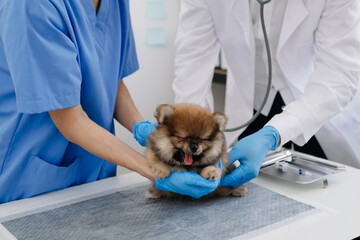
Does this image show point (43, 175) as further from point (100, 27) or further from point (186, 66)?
point (186, 66)

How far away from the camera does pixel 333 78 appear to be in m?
1.62

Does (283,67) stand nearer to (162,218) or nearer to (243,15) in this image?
(243,15)

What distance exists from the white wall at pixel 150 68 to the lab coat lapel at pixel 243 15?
58.9 inches

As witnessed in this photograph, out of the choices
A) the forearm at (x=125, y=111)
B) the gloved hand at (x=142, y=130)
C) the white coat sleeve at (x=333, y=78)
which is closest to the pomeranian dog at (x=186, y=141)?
the gloved hand at (x=142, y=130)

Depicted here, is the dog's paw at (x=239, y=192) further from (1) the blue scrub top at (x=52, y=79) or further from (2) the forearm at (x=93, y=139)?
(1) the blue scrub top at (x=52, y=79)

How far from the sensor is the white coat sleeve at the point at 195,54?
195cm

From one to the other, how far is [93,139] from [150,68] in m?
2.14

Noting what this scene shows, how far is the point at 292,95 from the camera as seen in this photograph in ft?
6.19

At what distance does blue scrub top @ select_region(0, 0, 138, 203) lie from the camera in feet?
3.58

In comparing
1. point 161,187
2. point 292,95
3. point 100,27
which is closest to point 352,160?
point 292,95

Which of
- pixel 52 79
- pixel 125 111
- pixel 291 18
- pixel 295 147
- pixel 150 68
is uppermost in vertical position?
pixel 291 18

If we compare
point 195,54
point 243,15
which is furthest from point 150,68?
point 243,15

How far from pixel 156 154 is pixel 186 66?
900mm

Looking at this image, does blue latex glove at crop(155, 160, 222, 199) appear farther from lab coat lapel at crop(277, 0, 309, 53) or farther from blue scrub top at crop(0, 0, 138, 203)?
lab coat lapel at crop(277, 0, 309, 53)
